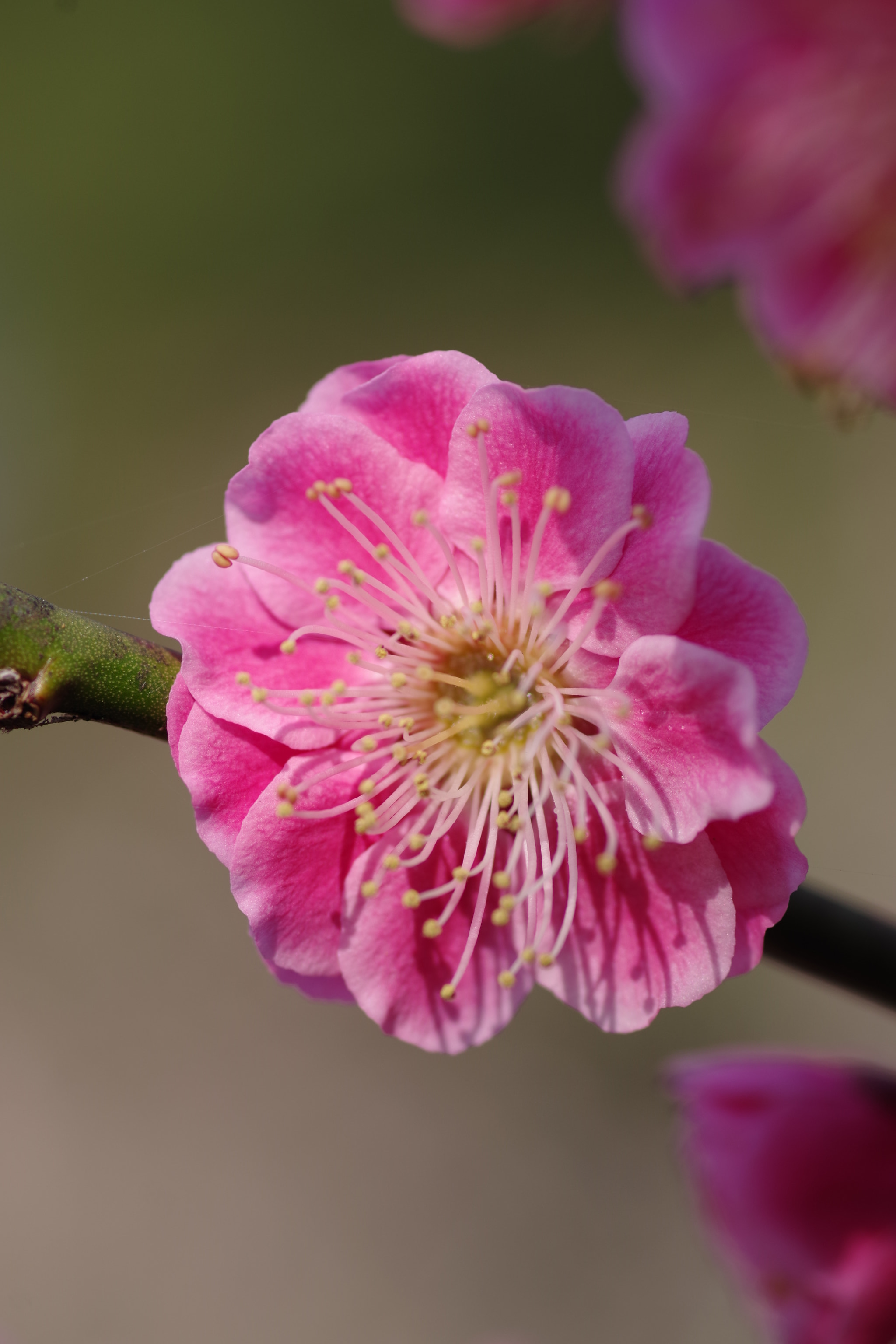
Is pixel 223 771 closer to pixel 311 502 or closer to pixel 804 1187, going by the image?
pixel 311 502

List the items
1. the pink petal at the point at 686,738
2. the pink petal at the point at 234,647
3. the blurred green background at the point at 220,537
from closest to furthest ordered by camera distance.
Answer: the pink petal at the point at 686,738 < the pink petal at the point at 234,647 < the blurred green background at the point at 220,537

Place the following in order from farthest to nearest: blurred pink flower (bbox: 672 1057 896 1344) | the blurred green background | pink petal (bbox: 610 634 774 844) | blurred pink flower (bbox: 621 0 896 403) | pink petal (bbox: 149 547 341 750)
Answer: the blurred green background → pink petal (bbox: 149 547 341 750) → pink petal (bbox: 610 634 774 844) → blurred pink flower (bbox: 672 1057 896 1344) → blurred pink flower (bbox: 621 0 896 403)

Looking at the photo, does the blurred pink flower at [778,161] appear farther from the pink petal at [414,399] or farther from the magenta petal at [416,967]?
the magenta petal at [416,967]

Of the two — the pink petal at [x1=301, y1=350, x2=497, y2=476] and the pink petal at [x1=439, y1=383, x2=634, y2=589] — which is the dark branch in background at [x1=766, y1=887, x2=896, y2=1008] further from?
the pink petal at [x1=301, y1=350, x2=497, y2=476]

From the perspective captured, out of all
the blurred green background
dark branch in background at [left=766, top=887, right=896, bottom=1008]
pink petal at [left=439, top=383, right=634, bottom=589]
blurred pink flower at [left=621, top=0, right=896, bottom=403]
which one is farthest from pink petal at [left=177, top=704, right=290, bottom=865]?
the blurred green background

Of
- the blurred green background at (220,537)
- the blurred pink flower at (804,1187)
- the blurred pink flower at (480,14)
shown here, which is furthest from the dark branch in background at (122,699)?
the blurred green background at (220,537)

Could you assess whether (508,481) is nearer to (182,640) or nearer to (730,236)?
(182,640)
